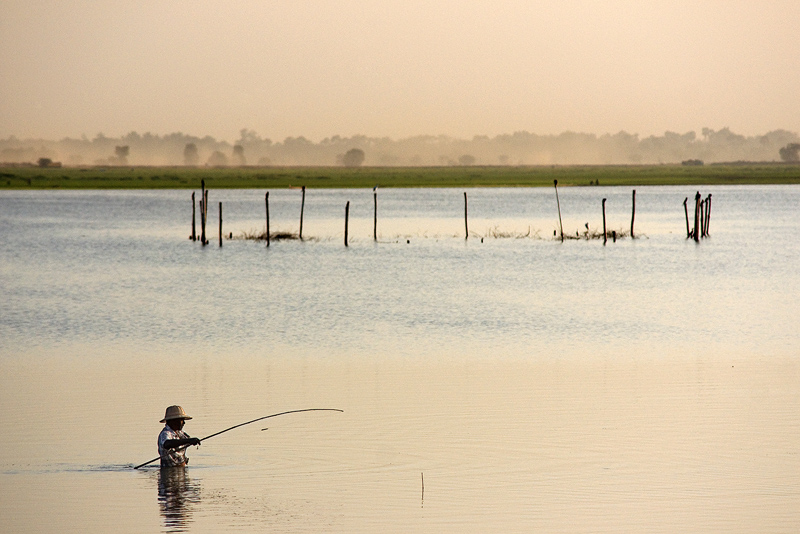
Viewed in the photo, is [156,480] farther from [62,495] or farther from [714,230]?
[714,230]

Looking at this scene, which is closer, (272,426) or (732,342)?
(272,426)

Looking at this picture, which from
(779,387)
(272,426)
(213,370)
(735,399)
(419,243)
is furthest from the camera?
(419,243)

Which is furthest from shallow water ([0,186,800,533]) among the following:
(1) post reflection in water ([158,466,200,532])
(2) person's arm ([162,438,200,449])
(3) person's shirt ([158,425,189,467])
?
(2) person's arm ([162,438,200,449])

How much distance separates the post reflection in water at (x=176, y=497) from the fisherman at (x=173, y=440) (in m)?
0.13

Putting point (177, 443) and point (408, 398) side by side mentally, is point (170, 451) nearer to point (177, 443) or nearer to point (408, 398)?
point (177, 443)

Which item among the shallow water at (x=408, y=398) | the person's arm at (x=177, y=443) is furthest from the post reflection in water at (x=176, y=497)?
the person's arm at (x=177, y=443)

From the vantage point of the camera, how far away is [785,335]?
2495 cm

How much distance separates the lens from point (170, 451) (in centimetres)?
1267

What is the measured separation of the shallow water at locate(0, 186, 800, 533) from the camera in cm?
1117

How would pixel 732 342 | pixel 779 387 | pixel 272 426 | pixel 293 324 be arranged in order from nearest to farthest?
pixel 272 426 → pixel 779 387 → pixel 732 342 → pixel 293 324

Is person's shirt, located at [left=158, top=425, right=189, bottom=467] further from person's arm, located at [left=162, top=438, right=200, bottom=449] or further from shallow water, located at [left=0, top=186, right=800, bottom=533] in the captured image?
shallow water, located at [left=0, top=186, right=800, bottom=533]

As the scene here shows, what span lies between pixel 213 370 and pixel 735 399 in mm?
9575

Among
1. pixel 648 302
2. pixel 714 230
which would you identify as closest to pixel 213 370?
pixel 648 302

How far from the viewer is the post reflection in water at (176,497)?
1078 cm
